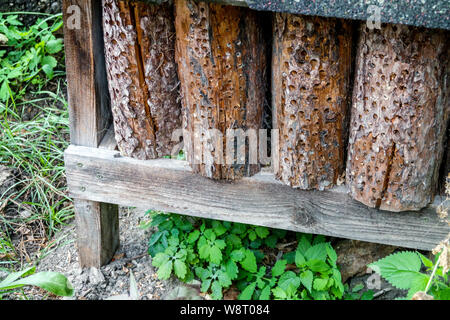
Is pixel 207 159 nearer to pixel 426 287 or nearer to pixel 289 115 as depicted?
pixel 289 115

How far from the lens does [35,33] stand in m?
3.40

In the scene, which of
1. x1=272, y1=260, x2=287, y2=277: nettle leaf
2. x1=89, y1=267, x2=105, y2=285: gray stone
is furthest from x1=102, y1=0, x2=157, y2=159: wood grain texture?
x1=272, y1=260, x2=287, y2=277: nettle leaf

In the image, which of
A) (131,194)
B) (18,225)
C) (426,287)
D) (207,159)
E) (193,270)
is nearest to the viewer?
(426,287)

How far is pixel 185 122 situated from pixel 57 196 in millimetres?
1328

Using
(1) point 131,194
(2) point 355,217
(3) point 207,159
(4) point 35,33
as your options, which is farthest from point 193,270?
(4) point 35,33

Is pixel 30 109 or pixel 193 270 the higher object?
pixel 30 109

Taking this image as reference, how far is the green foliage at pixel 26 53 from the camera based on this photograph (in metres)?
3.30

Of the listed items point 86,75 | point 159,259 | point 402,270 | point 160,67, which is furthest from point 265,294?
point 86,75

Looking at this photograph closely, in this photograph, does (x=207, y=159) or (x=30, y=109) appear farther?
(x=30, y=109)

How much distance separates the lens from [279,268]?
8.00 ft

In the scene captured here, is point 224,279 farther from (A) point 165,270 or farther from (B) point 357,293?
(B) point 357,293

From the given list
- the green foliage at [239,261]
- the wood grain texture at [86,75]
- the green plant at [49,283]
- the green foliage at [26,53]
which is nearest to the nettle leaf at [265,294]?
the green foliage at [239,261]

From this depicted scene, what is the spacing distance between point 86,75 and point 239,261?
1135 mm

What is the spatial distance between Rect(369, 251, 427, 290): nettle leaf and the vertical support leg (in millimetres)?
1346
